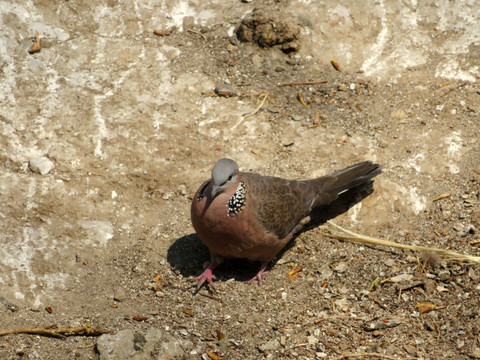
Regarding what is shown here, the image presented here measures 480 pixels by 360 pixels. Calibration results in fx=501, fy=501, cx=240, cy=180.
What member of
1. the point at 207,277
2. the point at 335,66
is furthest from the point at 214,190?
the point at 335,66

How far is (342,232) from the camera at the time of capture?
5.30 metres

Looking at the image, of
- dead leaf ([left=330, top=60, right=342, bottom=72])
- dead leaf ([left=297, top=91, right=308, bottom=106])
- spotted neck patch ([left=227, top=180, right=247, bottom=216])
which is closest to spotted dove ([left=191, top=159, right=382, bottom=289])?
spotted neck patch ([left=227, top=180, right=247, bottom=216])

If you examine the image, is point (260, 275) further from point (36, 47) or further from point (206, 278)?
point (36, 47)

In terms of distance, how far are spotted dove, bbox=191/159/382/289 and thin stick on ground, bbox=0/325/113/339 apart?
1036 mm

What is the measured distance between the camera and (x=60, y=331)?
13.7 feet

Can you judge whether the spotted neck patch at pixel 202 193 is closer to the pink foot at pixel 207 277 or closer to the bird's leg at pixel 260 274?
the pink foot at pixel 207 277

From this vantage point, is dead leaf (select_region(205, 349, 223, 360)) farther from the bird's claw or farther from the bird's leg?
the bird's leg

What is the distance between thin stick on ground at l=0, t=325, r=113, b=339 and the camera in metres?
4.14

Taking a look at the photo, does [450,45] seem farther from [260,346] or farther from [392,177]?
[260,346]

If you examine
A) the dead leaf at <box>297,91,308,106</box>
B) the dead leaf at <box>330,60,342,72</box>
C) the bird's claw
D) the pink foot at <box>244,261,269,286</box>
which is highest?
the dead leaf at <box>330,60,342,72</box>

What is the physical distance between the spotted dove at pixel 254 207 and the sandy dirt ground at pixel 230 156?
1.03 ft

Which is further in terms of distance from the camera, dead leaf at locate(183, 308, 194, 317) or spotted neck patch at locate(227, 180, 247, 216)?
dead leaf at locate(183, 308, 194, 317)

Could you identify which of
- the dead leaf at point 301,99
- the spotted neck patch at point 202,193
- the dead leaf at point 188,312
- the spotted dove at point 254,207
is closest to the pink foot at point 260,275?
the spotted dove at point 254,207

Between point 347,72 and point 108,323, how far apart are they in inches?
169
